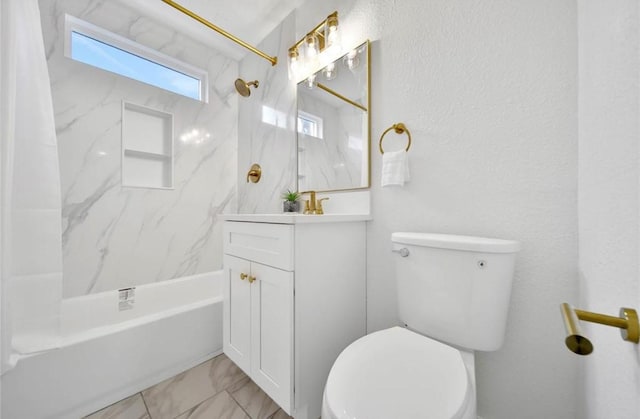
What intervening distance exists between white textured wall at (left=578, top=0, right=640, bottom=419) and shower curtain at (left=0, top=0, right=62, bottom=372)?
1.57 metres

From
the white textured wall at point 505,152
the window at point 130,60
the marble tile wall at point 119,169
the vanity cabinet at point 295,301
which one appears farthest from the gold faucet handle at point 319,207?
the window at point 130,60

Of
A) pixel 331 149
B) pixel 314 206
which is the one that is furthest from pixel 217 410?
pixel 331 149

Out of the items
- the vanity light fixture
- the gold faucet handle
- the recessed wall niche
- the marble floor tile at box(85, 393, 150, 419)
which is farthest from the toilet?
the recessed wall niche

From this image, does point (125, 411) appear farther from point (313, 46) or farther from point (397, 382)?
point (313, 46)

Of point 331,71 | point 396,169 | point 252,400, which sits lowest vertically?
point 252,400

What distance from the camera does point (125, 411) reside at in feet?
3.73

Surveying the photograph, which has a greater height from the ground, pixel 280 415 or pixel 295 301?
pixel 295 301

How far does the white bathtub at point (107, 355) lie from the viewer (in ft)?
3.22

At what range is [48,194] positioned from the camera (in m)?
0.94

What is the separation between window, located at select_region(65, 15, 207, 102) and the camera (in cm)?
160

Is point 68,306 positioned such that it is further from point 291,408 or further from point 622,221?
point 622,221

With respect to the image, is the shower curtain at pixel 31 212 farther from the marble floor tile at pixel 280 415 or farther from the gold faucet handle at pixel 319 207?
the gold faucet handle at pixel 319 207

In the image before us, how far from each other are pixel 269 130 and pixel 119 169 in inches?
43.6

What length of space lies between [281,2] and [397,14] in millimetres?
959
